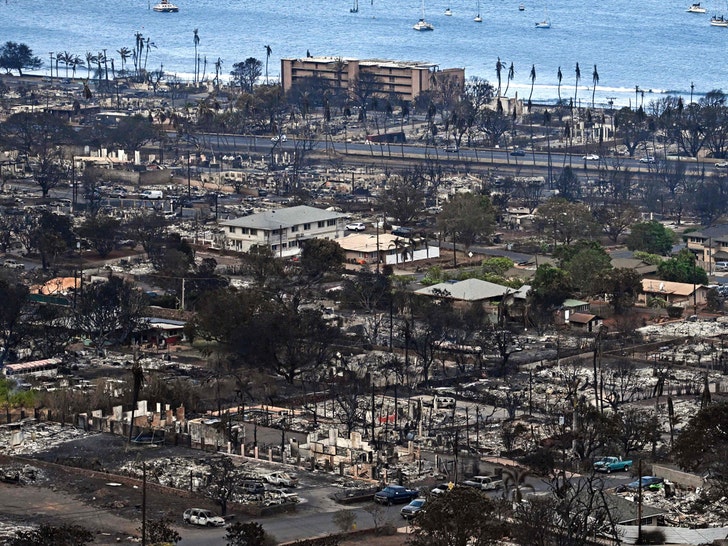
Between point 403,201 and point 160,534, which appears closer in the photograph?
point 160,534

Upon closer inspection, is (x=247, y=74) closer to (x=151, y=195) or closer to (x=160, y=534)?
(x=151, y=195)

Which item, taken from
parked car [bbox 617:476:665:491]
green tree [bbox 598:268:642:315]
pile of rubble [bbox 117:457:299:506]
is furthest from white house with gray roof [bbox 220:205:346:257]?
parked car [bbox 617:476:665:491]

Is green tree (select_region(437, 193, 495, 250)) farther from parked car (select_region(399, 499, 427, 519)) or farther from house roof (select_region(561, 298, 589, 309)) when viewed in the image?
parked car (select_region(399, 499, 427, 519))

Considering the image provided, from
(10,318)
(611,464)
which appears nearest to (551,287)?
(10,318)

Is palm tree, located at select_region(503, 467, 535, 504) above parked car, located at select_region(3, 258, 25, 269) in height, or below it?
above

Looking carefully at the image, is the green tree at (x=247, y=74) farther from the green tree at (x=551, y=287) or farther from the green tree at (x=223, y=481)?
the green tree at (x=223, y=481)

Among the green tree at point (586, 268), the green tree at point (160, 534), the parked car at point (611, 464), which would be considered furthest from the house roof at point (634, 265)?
the green tree at point (160, 534)

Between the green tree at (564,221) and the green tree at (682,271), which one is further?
the green tree at (564,221)
